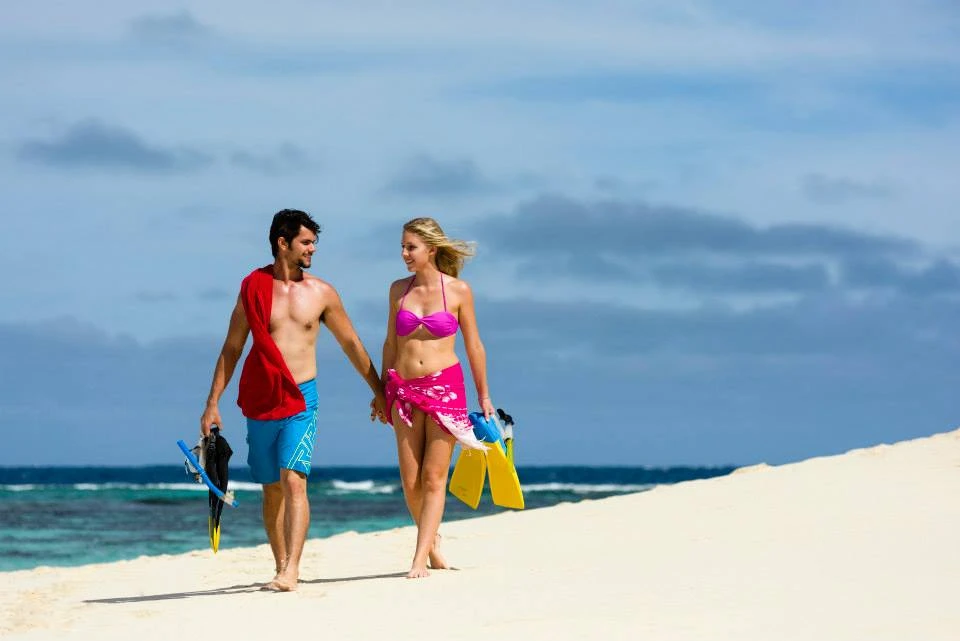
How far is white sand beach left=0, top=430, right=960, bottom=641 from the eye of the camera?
6691 mm

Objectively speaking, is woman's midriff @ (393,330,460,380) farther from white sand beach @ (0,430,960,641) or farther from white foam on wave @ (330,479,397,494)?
white foam on wave @ (330,479,397,494)

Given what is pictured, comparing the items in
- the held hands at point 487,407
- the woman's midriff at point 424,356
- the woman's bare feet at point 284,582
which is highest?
the woman's midriff at point 424,356

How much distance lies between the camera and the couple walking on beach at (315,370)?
795 cm

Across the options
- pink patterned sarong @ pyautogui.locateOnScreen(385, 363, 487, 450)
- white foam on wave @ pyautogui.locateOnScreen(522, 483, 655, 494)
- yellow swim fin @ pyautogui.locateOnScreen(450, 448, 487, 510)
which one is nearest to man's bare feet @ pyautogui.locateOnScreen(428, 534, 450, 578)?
yellow swim fin @ pyautogui.locateOnScreen(450, 448, 487, 510)

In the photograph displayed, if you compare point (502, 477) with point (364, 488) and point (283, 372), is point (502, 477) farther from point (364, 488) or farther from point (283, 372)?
point (364, 488)

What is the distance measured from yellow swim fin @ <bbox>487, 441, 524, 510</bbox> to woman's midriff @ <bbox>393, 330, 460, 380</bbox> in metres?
0.73

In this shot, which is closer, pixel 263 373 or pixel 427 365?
pixel 263 373

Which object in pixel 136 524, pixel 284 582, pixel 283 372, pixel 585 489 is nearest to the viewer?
pixel 283 372

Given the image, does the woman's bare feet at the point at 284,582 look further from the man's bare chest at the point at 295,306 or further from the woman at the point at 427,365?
the man's bare chest at the point at 295,306

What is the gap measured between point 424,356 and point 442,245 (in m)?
0.67

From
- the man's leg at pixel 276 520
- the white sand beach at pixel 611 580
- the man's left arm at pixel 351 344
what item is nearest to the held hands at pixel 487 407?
the man's left arm at pixel 351 344

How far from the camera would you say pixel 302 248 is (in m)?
8.05

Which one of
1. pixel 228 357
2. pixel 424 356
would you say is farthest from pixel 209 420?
pixel 424 356

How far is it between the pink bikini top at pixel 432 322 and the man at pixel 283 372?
14.0 inches
